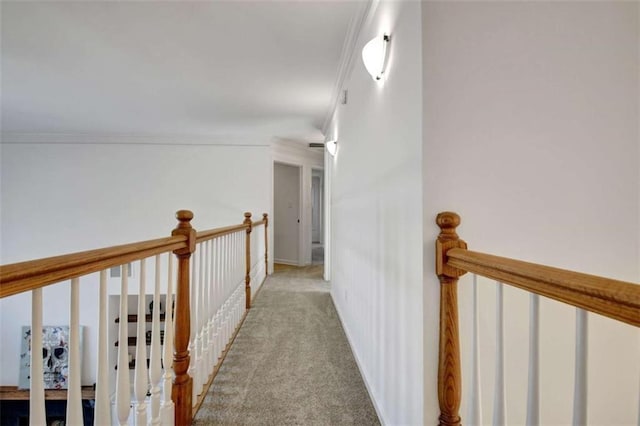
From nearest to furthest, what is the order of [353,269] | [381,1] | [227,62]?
[381,1]
[353,269]
[227,62]

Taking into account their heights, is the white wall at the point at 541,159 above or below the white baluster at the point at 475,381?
above

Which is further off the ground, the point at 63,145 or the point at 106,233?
the point at 63,145

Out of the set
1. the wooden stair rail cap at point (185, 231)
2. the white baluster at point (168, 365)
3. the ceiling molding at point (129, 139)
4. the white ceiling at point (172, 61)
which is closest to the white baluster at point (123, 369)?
the white baluster at point (168, 365)

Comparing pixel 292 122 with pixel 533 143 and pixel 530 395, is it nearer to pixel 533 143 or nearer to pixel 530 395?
pixel 533 143

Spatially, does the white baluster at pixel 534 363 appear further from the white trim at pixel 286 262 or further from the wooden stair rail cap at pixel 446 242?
the white trim at pixel 286 262

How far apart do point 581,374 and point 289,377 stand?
1627mm

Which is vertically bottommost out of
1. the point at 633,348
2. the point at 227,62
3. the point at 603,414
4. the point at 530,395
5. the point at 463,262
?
the point at 603,414

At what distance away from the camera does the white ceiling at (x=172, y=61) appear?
1.94 m

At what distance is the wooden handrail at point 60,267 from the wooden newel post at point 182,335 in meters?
0.33

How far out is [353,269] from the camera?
2328 millimetres

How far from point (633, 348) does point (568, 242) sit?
48 cm

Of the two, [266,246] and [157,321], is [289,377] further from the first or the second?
[266,246]

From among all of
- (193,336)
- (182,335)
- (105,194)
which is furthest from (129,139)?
(182,335)

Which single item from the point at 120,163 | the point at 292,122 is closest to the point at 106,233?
the point at 120,163
